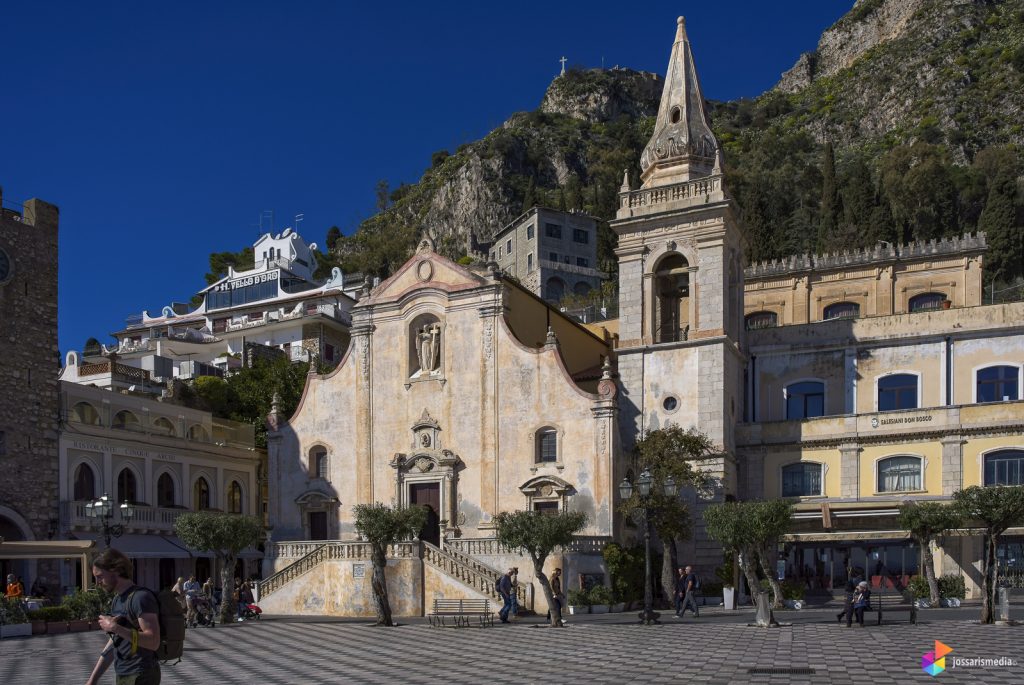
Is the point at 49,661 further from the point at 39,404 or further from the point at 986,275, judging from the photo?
the point at 986,275

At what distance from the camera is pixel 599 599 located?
1444 inches

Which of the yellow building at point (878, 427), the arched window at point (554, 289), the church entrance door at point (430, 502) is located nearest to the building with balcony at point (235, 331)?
the arched window at point (554, 289)

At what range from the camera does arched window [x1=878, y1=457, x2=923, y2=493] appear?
4134 centimetres

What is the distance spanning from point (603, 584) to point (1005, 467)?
15.3 meters

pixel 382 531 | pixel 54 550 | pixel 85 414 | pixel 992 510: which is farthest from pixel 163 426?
pixel 992 510

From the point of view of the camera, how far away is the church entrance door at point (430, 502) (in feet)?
144

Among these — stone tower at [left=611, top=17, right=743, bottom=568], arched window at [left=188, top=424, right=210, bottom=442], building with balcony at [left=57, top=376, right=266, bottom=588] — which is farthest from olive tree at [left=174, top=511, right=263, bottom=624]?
arched window at [left=188, top=424, right=210, bottom=442]

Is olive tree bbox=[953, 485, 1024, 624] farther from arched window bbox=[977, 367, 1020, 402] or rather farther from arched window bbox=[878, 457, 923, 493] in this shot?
arched window bbox=[977, 367, 1020, 402]

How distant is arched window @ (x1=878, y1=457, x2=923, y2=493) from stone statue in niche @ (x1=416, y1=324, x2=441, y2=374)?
17.9 meters

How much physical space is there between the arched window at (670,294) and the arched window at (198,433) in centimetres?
2179

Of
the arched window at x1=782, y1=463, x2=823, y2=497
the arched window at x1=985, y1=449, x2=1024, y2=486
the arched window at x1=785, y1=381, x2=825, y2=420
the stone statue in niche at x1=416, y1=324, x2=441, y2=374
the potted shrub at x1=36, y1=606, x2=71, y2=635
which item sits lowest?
the potted shrub at x1=36, y1=606, x2=71, y2=635

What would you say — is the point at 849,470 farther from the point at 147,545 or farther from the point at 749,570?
the point at 147,545

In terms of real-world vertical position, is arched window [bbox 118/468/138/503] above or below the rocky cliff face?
below

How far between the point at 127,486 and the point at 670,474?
23.1 m
